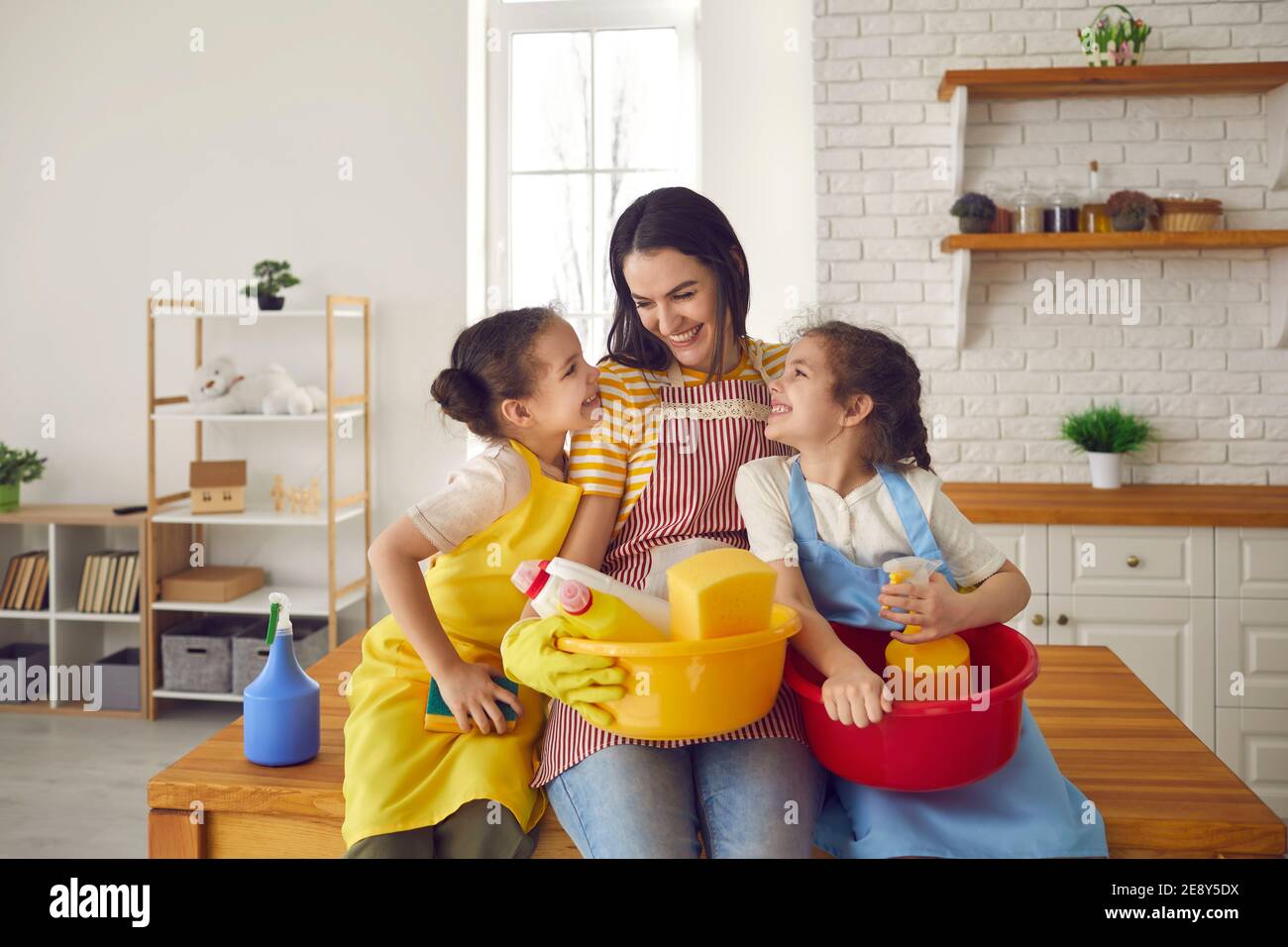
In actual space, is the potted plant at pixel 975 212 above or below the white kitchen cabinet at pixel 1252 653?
above

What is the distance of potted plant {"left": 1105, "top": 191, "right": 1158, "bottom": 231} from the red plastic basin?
2.21 metres

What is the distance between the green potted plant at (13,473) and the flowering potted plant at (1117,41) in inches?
140

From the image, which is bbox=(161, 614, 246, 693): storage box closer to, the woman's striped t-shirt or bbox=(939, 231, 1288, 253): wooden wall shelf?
the woman's striped t-shirt

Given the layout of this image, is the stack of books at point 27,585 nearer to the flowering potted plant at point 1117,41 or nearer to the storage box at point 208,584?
the storage box at point 208,584

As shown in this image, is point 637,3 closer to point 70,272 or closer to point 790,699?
point 70,272

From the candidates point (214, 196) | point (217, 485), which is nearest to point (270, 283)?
point (214, 196)

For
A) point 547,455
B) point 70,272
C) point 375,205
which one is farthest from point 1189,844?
point 70,272

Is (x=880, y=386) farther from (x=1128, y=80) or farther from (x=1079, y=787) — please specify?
(x=1128, y=80)

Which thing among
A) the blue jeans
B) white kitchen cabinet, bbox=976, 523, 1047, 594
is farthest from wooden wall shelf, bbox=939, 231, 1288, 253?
the blue jeans

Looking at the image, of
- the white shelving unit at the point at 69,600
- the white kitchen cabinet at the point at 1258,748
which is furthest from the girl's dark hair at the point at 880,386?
the white shelving unit at the point at 69,600

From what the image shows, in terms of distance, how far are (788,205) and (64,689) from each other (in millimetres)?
2905

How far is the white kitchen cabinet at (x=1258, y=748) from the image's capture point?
287 cm

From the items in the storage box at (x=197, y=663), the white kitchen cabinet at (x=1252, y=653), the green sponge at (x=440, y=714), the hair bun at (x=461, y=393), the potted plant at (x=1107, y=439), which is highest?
the hair bun at (x=461, y=393)

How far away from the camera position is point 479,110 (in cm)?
386
